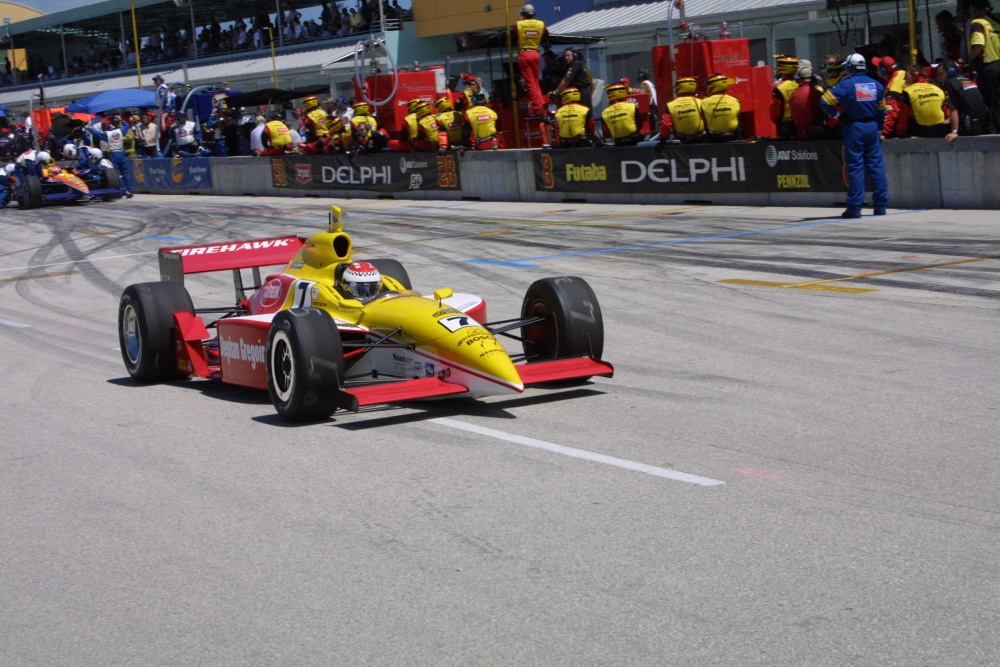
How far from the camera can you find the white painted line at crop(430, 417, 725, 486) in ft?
18.6

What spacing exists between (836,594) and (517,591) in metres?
1.10

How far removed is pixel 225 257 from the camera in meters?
9.73

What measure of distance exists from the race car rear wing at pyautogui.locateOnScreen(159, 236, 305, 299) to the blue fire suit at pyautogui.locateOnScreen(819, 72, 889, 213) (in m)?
8.35

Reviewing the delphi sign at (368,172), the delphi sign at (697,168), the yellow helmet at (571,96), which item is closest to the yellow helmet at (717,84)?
the delphi sign at (697,168)

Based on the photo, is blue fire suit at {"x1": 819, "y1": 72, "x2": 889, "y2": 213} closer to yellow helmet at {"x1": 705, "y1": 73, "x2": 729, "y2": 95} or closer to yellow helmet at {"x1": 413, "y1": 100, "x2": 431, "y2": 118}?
yellow helmet at {"x1": 705, "y1": 73, "x2": 729, "y2": 95}

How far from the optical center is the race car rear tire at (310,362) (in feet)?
22.9

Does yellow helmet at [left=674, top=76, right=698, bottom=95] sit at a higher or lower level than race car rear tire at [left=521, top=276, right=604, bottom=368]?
higher

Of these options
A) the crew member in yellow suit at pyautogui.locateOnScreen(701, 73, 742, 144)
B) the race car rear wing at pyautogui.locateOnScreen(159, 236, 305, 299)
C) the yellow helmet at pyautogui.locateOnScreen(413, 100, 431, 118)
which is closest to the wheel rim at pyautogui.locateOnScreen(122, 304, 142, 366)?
the race car rear wing at pyautogui.locateOnScreen(159, 236, 305, 299)

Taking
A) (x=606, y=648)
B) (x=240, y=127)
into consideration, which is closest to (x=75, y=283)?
(x=606, y=648)

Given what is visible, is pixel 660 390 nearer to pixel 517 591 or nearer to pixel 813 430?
pixel 813 430

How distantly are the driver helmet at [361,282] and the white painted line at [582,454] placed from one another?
4.21ft

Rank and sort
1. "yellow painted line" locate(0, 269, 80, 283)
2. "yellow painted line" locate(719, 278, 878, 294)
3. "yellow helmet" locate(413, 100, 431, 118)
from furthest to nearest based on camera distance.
→ 1. "yellow helmet" locate(413, 100, 431, 118)
2. "yellow painted line" locate(0, 269, 80, 283)
3. "yellow painted line" locate(719, 278, 878, 294)

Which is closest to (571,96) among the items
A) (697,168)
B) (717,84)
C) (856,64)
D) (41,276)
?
(697,168)

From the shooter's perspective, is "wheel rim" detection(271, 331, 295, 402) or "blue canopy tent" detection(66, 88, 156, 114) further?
"blue canopy tent" detection(66, 88, 156, 114)
